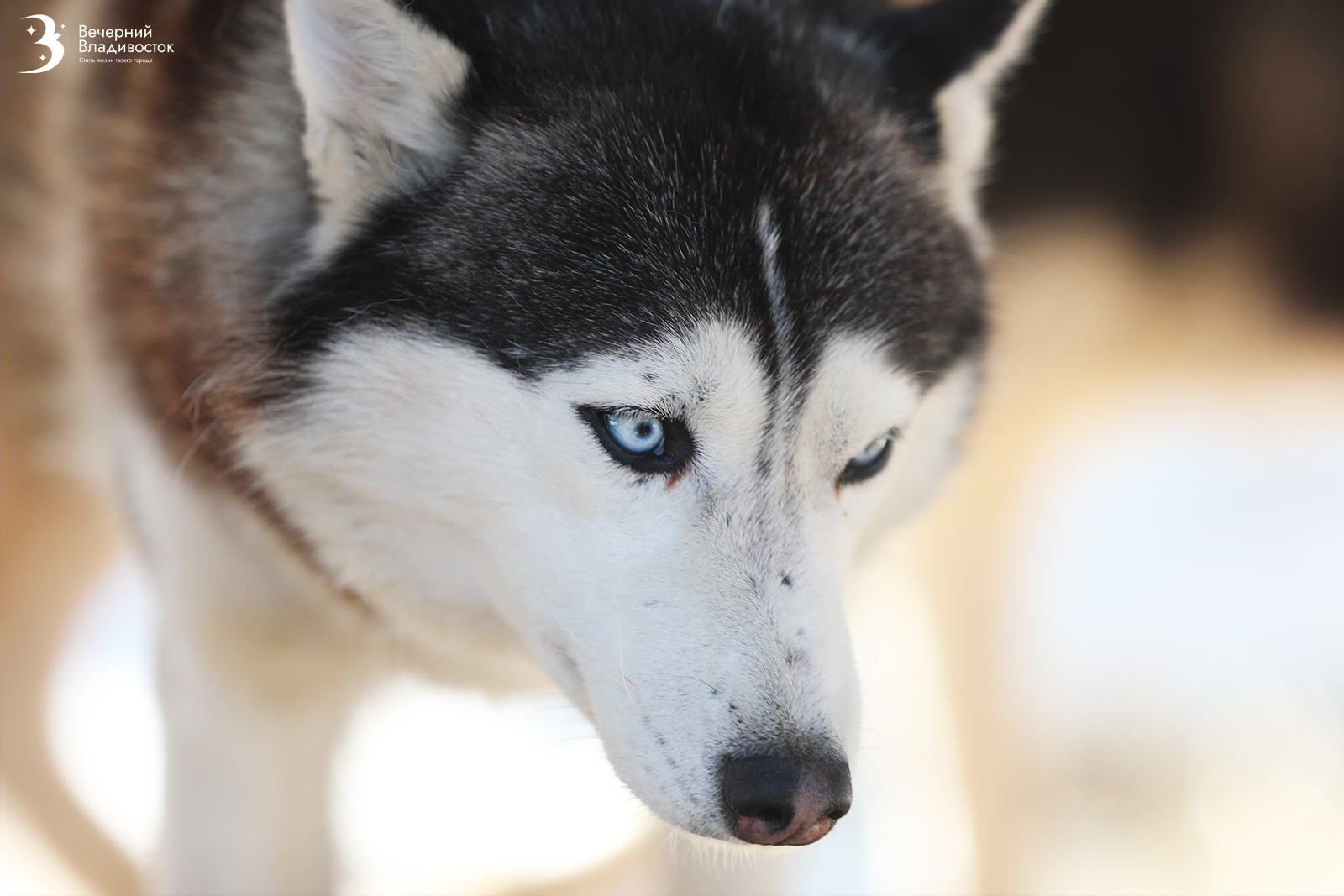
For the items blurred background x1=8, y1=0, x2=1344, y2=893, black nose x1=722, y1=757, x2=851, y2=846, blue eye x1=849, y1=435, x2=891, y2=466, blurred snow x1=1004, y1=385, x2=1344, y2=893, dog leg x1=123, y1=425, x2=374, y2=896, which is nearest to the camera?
black nose x1=722, y1=757, x2=851, y2=846

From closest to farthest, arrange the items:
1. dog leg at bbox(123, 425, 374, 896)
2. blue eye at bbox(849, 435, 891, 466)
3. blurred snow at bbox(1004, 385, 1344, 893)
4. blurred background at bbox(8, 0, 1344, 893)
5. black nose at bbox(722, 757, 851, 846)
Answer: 1. black nose at bbox(722, 757, 851, 846)
2. blue eye at bbox(849, 435, 891, 466)
3. dog leg at bbox(123, 425, 374, 896)
4. blurred background at bbox(8, 0, 1344, 893)
5. blurred snow at bbox(1004, 385, 1344, 893)

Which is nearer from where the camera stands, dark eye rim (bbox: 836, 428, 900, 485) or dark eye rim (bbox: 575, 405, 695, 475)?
dark eye rim (bbox: 575, 405, 695, 475)

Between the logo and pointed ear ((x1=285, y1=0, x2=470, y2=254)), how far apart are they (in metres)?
0.45

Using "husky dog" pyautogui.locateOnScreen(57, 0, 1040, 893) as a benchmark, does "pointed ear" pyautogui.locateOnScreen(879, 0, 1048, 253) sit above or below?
above

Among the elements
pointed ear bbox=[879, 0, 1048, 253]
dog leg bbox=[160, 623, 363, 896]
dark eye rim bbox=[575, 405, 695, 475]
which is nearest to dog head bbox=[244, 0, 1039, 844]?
dark eye rim bbox=[575, 405, 695, 475]

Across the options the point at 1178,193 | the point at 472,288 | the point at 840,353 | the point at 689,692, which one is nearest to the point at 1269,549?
the point at 1178,193

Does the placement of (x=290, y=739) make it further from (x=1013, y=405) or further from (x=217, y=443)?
(x=1013, y=405)

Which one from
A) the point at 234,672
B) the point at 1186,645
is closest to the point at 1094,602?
the point at 1186,645

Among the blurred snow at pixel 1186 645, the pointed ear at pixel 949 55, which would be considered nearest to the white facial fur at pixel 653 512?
the pointed ear at pixel 949 55

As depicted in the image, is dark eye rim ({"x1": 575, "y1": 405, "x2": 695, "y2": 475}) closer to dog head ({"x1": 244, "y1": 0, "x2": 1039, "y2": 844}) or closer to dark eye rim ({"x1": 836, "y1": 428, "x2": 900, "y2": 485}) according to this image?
dog head ({"x1": 244, "y1": 0, "x2": 1039, "y2": 844})

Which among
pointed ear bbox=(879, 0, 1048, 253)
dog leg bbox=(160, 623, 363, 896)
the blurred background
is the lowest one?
dog leg bbox=(160, 623, 363, 896)

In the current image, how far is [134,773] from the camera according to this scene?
3.87 feet

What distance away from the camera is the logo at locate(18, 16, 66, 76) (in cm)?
103

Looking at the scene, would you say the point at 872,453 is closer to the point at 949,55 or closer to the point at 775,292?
the point at 775,292
